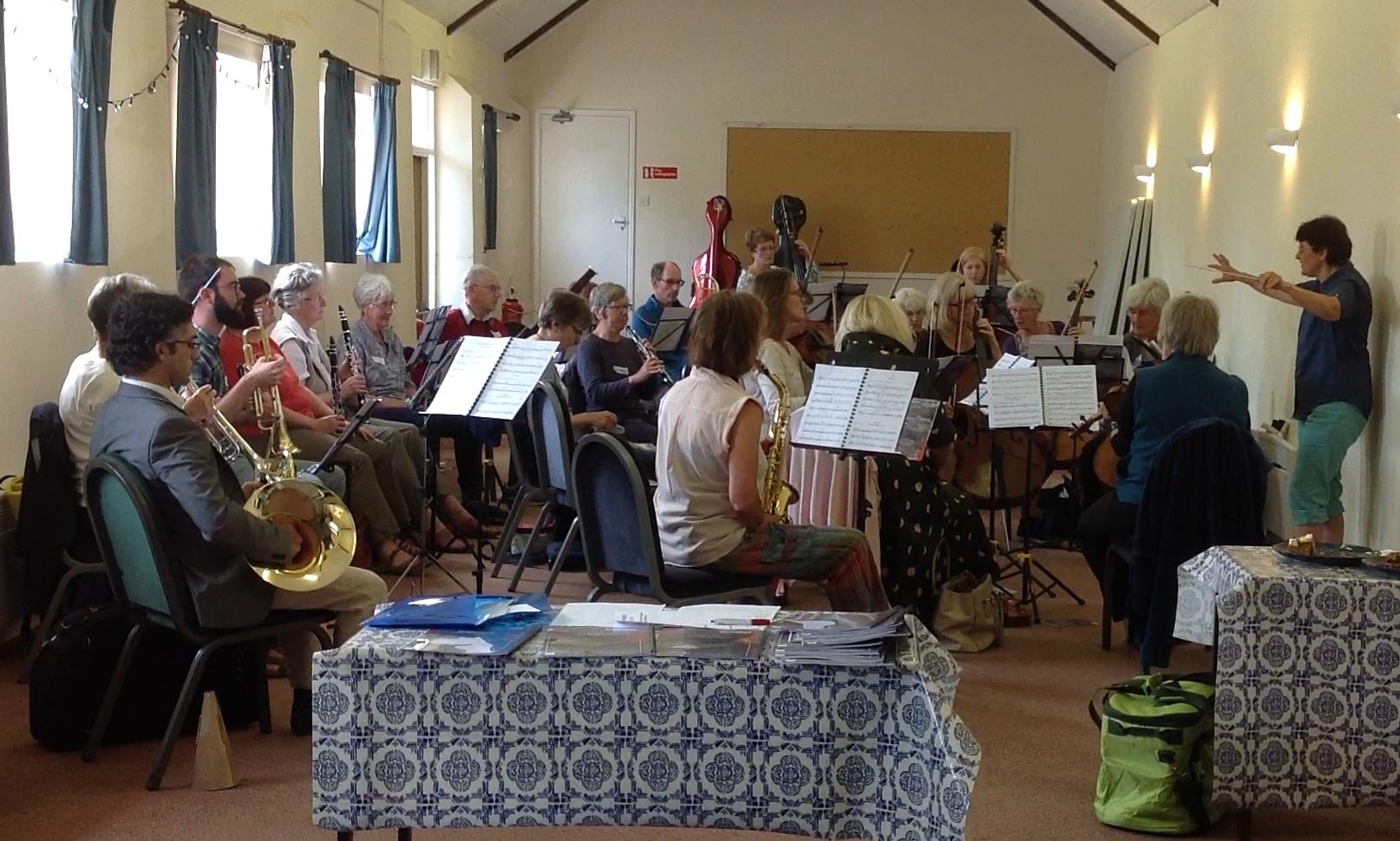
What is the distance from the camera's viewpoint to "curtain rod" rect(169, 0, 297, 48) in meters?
6.14

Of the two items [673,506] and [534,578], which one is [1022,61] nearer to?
[534,578]

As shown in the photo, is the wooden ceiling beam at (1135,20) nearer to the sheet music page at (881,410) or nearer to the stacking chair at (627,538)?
the sheet music page at (881,410)

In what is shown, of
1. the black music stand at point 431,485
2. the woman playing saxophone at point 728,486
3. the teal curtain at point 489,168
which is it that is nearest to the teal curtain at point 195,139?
the black music stand at point 431,485

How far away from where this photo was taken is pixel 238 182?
24.3 feet

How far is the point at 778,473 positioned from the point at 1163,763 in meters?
1.52

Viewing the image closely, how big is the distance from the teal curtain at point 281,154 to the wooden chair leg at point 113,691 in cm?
395

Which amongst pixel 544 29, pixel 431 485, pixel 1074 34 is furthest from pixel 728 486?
pixel 1074 34

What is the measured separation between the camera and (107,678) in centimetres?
374

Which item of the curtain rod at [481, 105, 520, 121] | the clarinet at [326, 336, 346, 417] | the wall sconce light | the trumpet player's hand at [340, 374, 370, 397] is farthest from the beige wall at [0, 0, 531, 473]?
the wall sconce light

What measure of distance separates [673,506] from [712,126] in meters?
9.10

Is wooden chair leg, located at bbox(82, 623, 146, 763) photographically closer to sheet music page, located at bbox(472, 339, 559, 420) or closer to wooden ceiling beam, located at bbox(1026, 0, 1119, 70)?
sheet music page, located at bbox(472, 339, 559, 420)

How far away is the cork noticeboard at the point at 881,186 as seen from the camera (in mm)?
12430

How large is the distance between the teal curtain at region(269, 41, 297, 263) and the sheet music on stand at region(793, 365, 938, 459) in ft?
12.4

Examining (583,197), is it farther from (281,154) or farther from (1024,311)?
(1024,311)
